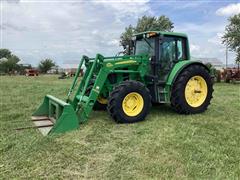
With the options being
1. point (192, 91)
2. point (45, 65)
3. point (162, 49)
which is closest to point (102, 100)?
point (162, 49)

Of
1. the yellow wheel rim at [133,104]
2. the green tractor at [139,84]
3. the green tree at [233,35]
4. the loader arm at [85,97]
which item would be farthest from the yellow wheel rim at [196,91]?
the green tree at [233,35]

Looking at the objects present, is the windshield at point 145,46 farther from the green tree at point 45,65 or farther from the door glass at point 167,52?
the green tree at point 45,65

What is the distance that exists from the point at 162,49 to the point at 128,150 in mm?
3434

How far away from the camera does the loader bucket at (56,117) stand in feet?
18.9

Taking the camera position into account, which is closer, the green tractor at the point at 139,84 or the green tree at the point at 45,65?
the green tractor at the point at 139,84

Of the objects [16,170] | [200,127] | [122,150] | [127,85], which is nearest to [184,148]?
[122,150]

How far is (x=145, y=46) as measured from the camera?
7.80 m

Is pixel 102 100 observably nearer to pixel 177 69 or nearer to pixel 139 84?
pixel 139 84

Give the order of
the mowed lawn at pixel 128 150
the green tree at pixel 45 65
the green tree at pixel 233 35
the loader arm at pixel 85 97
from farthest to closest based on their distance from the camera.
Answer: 1. the green tree at pixel 45 65
2. the green tree at pixel 233 35
3. the loader arm at pixel 85 97
4. the mowed lawn at pixel 128 150

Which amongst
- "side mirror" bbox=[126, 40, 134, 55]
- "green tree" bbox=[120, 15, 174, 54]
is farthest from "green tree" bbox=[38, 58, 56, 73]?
"side mirror" bbox=[126, 40, 134, 55]

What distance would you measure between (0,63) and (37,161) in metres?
60.5

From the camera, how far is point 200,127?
6.17 metres

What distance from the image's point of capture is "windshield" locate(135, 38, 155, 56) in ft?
24.8

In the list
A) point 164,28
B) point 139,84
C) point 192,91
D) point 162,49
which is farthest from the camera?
point 164,28
